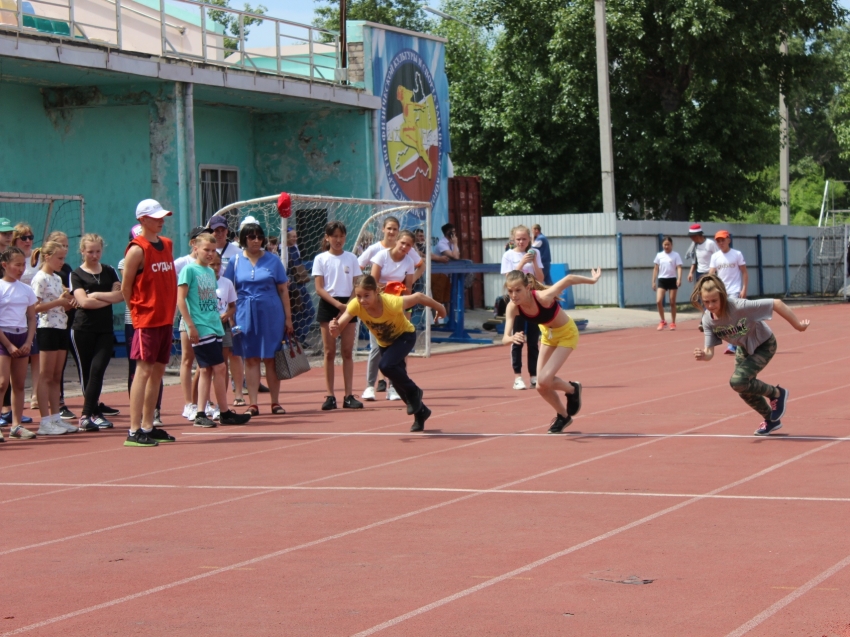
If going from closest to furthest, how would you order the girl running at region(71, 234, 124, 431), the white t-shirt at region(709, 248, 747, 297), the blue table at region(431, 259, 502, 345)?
the girl running at region(71, 234, 124, 431) < the white t-shirt at region(709, 248, 747, 297) < the blue table at region(431, 259, 502, 345)

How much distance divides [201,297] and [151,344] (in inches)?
46.7

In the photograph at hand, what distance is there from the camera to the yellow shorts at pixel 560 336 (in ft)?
35.4

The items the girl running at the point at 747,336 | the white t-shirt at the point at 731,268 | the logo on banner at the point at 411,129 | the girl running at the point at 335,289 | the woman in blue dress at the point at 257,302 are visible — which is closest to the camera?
the girl running at the point at 747,336

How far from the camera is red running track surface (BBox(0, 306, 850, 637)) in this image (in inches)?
209

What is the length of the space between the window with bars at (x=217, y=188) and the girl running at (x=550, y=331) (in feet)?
A: 44.6

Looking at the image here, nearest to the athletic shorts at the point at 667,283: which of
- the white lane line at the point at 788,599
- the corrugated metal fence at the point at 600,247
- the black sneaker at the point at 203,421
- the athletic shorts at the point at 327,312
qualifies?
the corrugated metal fence at the point at 600,247

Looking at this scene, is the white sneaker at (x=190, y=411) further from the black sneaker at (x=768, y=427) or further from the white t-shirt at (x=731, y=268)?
the white t-shirt at (x=731, y=268)

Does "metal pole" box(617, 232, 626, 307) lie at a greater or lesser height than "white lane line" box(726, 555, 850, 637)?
greater

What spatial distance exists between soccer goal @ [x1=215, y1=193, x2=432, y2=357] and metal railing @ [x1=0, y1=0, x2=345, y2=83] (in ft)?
8.53

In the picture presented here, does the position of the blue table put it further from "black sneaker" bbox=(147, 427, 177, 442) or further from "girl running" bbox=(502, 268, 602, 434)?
"black sneaker" bbox=(147, 427, 177, 442)

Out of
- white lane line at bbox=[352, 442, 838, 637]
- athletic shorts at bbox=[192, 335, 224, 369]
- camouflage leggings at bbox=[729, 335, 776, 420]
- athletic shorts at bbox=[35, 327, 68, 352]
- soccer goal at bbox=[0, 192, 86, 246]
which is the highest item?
Result: soccer goal at bbox=[0, 192, 86, 246]

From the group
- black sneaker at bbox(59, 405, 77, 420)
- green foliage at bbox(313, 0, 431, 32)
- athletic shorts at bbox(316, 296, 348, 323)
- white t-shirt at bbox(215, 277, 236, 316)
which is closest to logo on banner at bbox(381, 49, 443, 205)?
athletic shorts at bbox(316, 296, 348, 323)

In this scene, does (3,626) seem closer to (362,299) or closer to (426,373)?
(362,299)

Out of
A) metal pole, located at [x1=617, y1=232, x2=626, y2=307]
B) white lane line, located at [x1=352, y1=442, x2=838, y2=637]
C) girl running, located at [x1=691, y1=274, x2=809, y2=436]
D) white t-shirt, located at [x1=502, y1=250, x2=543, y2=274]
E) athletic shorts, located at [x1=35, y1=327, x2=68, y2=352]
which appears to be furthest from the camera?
metal pole, located at [x1=617, y1=232, x2=626, y2=307]
